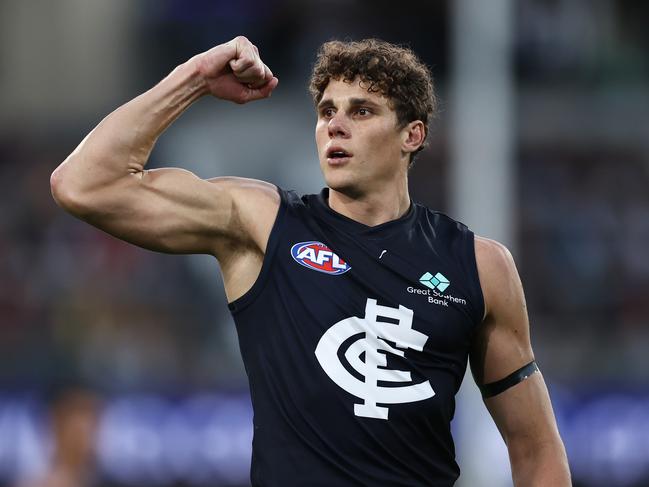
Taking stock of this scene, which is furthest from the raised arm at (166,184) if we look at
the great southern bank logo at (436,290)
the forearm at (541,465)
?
the forearm at (541,465)

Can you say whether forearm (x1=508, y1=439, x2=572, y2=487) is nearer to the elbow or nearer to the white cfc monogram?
the white cfc monogram

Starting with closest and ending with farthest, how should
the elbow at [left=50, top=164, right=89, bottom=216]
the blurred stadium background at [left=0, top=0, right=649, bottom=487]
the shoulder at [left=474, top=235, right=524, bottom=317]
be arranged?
the elbow at [left=50, top=164, right=89, bottom=216], the shoulder at [left=474, top=235, right=524, bottom=317], the blurred stadium background at [left=0, top=0, right=649, bottom=487]

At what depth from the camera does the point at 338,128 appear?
16.1 ft

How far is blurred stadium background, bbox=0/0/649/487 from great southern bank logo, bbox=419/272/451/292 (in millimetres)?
3008

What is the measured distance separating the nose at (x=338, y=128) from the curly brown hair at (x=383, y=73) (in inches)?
7.5

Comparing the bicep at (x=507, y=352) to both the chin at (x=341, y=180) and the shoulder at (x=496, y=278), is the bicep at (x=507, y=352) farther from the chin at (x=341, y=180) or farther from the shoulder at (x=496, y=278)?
the chin at (x=341, y=180)

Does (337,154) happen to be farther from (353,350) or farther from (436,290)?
(353,350)

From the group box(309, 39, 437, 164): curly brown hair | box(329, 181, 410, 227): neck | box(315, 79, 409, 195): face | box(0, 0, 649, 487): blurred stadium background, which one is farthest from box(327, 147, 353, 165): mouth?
box(0, 0, 649, 487): blurred stadium background

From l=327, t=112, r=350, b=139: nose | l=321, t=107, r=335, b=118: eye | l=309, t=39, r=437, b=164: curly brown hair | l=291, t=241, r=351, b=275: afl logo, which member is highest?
l=309, t=39, r=437, b=164: curly brown hair

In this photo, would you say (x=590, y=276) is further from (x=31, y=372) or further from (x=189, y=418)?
(x=31, y=372)

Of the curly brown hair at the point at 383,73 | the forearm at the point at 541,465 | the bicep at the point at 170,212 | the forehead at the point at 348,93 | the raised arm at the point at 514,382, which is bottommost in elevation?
the forearm at the point at 541,465

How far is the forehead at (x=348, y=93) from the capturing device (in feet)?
16.4

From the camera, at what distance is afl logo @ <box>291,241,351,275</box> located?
480cm

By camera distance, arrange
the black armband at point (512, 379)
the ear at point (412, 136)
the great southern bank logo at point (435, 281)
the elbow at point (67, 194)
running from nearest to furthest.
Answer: the elbow at point (67, 194), the great southern bank logo at point (435, 281), the black armband at point (512, 379), the ear at point (412, 136)
